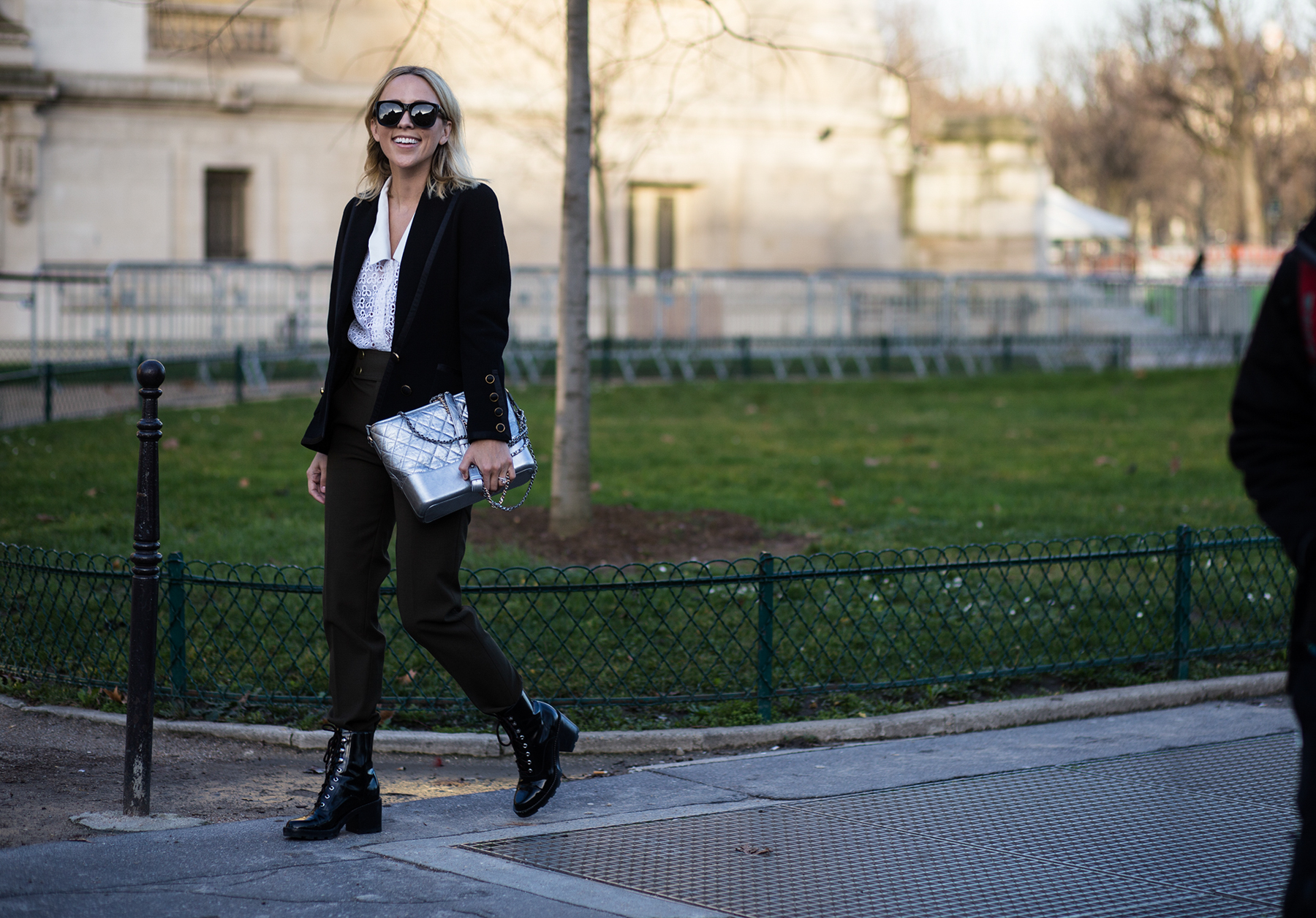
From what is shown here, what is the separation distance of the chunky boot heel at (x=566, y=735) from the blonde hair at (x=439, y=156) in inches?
69.9

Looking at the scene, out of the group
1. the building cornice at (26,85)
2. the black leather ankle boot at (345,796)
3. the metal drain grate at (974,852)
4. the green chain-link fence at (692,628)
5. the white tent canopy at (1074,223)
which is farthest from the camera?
the white tent canopy at (1074,223)

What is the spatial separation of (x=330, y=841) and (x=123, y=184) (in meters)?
23.2

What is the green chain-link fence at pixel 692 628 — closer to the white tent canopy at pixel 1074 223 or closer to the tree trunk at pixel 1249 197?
the white tent canopy at pixel 1074 223

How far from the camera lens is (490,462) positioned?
4.36 meters

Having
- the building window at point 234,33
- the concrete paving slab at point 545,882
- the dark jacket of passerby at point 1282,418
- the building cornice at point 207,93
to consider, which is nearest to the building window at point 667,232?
the building cornice at point 207,93

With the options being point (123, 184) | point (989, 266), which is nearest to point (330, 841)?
point (123, 184)

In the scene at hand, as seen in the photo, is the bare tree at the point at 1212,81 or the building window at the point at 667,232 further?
the bare tree at the point at 1212,81

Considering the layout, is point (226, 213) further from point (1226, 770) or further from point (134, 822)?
point (1226, 770)

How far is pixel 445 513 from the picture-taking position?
4.30 m

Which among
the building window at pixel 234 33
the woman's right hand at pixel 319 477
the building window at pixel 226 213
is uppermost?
the building window at pixel 234 33

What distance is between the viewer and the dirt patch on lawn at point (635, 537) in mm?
8789

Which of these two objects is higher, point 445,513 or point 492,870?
point 445,513

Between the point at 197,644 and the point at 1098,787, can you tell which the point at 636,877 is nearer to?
the point at 1098,787

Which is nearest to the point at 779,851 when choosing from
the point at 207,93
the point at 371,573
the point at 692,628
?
the point at 371,573
